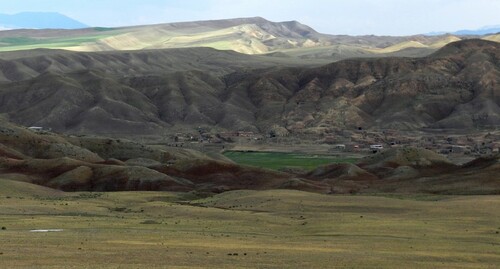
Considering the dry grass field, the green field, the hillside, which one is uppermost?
A: the dry grass field

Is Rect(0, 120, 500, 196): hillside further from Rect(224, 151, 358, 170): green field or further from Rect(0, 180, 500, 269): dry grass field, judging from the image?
Rect(224, 151, 358, 170): green field

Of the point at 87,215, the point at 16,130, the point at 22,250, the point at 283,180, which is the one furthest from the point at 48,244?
the point at 16,130

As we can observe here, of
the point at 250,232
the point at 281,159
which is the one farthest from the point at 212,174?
the point at 250,232

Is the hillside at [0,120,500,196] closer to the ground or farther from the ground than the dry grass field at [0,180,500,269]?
closer to the ground

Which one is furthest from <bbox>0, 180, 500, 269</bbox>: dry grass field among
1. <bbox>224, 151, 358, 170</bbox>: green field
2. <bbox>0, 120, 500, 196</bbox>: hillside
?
<bbox>224, 151, 358, 170</bbox>: green field

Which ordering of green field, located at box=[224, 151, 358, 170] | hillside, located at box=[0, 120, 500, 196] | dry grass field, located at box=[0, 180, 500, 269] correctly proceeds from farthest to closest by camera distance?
green field, located at box=[224, 151, 358, 170]
hillside, located at box=[0, 120, 500, 196]
dry grass field, located at box=[0, 180, 500, 269]

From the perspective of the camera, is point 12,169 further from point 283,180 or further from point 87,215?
point 87,215

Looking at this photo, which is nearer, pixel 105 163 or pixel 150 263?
pixel 150 263
